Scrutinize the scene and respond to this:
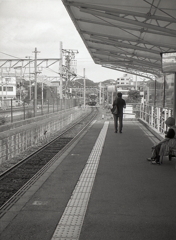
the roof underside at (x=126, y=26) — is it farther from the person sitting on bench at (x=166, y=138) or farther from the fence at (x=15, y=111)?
the fence at (x=15, y=111)

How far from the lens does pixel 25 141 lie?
1259 centimetres

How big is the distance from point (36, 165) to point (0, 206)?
412cm

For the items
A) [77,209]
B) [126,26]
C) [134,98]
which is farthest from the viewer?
[134,98]

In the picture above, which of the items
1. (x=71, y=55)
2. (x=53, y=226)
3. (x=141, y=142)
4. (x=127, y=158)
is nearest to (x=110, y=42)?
(x=141, y=142)

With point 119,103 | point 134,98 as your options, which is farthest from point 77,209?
point 134,98

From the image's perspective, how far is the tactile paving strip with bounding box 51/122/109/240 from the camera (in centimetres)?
412

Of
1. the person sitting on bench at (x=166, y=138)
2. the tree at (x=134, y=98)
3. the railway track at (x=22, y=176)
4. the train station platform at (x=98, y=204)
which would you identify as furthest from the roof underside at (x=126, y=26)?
the tree at (x=134, y=98)

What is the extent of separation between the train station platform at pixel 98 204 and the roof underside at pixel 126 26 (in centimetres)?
428

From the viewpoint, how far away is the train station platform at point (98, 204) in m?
4.14

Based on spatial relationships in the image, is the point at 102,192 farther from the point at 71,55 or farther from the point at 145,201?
the point at 71,55

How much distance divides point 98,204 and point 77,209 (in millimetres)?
365

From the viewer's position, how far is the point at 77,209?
4.95 meters

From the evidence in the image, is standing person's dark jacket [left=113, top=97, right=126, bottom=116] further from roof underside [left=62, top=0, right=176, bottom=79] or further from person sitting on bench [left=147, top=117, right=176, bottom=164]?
person sitting on bench [left=147, top=117, right=176, bottom=164]

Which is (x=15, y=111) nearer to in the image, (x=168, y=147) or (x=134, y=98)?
(x=168, y=147)
